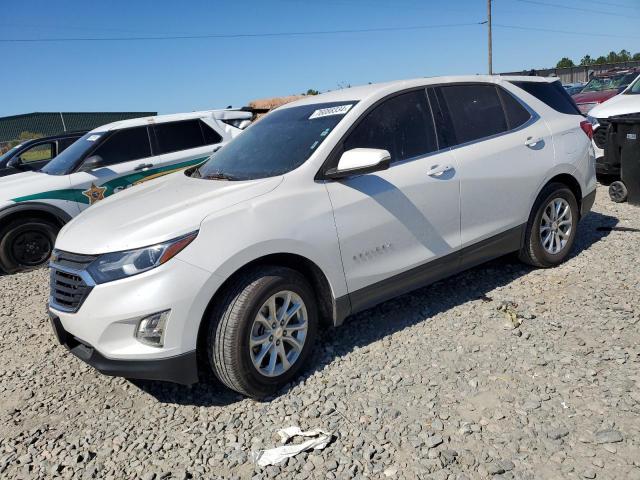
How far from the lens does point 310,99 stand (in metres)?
4.10

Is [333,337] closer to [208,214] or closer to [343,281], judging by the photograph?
[343,281]

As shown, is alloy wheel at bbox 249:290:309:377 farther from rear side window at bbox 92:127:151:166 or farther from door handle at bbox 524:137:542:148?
rear side window at bbox 92:127:151:166

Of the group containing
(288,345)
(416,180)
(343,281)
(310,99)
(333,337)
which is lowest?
(333,337)

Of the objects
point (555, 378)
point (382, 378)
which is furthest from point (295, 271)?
point (555, 378)

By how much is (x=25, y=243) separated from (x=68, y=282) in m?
4.17

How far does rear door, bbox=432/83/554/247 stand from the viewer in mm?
3859

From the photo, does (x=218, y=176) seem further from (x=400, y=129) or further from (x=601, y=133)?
(x=601, y=133)

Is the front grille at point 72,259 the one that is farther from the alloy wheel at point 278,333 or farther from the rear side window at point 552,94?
the rear side window at point 552,94

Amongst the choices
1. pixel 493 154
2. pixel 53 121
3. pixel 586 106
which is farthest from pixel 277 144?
pixel 53 121

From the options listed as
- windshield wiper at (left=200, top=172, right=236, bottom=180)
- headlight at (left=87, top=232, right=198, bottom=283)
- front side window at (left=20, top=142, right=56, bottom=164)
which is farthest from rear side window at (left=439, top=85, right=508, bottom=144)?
front side window at (left=20, top=142, right=56, bottom=164)

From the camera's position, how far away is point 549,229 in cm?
453

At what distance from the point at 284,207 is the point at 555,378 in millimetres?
1894

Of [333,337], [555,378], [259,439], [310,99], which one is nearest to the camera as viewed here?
[259,439]

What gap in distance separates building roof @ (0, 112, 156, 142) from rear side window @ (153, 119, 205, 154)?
26650mm
